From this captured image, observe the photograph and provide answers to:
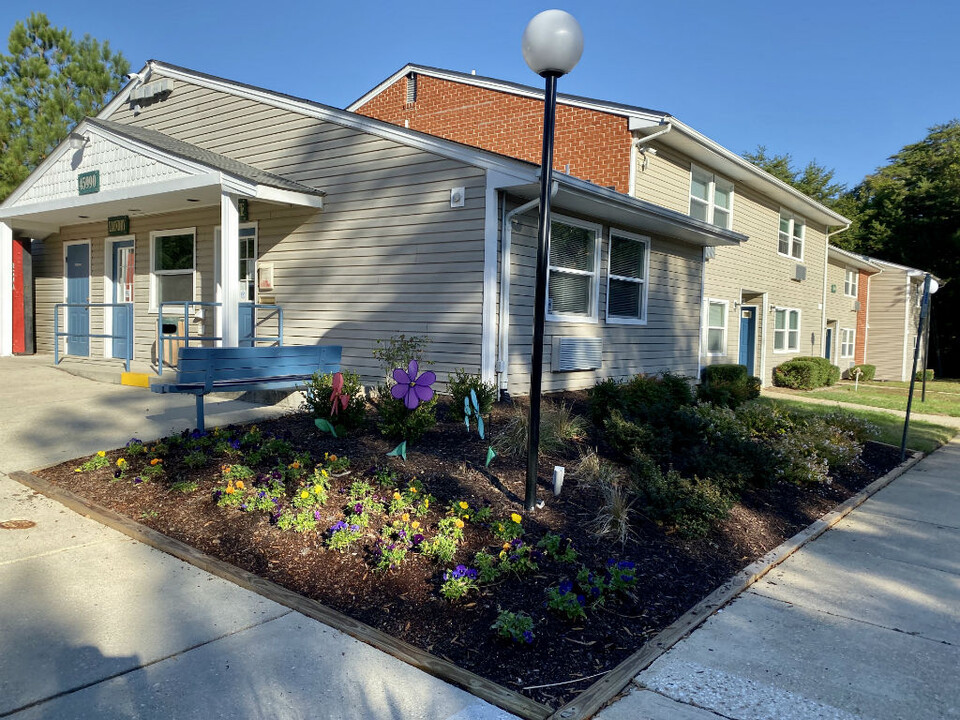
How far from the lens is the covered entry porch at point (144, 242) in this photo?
9.31 metres

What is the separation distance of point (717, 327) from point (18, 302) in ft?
47.2

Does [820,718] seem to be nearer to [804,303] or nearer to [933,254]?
[804,303]

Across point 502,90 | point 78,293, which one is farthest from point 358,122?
point 78,293

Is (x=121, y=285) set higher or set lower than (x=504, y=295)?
higher

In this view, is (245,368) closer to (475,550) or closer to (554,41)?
(475,550)

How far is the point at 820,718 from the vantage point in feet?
8.86

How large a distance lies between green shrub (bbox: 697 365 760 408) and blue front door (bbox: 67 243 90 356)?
1105cm

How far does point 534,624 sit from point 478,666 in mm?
405

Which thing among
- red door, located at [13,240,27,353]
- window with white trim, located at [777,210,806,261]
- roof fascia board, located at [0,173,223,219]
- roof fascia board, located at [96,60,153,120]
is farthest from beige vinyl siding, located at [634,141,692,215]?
red door, located at [13,240,27,353]

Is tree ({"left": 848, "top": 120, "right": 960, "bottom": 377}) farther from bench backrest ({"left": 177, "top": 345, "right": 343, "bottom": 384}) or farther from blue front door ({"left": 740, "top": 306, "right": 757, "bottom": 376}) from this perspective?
bench backrest ({"left": 177, "top": 345, "right": 343, "bottom": 384})

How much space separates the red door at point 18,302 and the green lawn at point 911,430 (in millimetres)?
13138

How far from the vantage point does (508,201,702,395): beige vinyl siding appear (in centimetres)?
902

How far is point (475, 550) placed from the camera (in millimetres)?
4086

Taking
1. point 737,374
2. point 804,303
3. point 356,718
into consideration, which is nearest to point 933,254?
point 804,303
